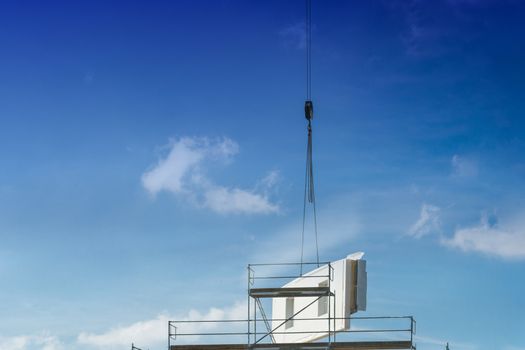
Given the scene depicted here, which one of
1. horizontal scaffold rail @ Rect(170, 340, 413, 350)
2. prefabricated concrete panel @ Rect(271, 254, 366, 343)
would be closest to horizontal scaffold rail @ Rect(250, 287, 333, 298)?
prefabricated concrete panel @ Rect(271, 254, 366, 343)

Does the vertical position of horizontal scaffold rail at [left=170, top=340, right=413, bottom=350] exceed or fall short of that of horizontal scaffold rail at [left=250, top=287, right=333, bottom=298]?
it falls short

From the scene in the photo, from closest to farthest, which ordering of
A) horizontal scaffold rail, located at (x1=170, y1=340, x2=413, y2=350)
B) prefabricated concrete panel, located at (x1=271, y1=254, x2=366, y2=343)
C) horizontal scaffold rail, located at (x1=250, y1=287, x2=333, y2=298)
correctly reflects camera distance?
horizontal scaffold rail, located at (x1=170, y1=340, x2=413, y2=350) < prefabricated concrete panel, located at (x1=271, y1=254, x2=366, y2=343) < horizontal scaffold rail, located at (x1=250, y1=287, x2=333, y2=298)

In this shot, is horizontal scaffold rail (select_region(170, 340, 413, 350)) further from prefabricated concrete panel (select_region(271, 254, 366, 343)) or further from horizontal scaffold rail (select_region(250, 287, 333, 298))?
horizontal scaffold rail (select_region(250, 287, 333, 298))

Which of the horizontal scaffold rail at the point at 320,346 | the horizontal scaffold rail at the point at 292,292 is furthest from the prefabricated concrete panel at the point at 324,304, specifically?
the horizontal scaffold rail at the point at 320,346

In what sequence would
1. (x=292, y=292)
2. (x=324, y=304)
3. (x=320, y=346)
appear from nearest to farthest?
(x=320, y=346) → (x=292, y=292) → (x=324, y=304)

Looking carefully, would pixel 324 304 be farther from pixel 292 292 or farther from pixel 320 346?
pixel 320 346

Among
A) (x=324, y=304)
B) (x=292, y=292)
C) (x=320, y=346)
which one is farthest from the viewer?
(x=324, y=304)

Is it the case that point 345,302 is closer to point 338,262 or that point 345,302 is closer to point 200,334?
point 338,262

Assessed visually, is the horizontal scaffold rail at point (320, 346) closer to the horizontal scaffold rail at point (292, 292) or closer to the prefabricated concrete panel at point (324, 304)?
the prefabricated concrete panel at point (324, 304)

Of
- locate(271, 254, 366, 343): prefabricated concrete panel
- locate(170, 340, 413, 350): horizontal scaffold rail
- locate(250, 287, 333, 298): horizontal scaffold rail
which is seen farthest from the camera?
locate(250, 287, 333, 298): horizontal scaffold rail

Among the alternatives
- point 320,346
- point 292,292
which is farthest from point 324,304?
point 320,346

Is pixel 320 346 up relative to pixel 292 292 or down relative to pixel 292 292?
down

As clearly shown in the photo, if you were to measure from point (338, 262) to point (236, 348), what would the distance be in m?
5.11

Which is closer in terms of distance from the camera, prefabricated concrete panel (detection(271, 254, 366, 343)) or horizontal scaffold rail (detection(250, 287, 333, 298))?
prefabricated concrete panel (detection(271, 254, 366, 343))
